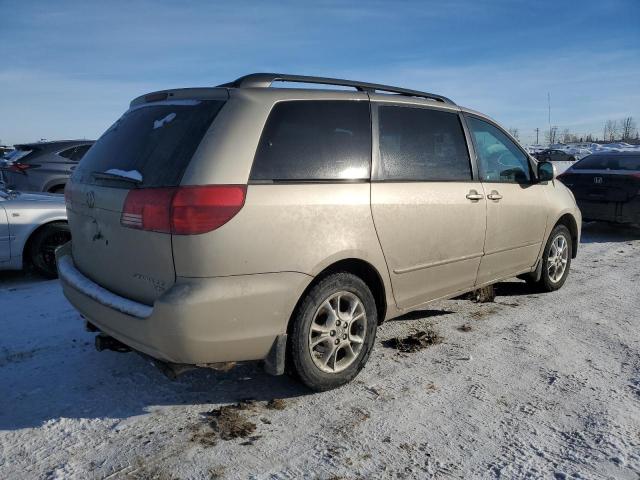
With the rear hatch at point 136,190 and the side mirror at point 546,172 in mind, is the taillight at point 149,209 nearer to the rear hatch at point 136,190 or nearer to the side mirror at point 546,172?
the rear hatch at point 136,190

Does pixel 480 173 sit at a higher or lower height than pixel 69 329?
higher

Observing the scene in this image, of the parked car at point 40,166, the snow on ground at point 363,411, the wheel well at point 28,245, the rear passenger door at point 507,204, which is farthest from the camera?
the parked car at point 40,166

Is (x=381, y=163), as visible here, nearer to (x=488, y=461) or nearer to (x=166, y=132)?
(x=166, y=132)

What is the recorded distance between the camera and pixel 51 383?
3213 millimetres

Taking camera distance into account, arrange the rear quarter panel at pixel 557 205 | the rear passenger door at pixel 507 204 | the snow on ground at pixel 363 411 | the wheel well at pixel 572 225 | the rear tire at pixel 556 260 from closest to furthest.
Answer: the snow on ground at pixel 363 411 < the rear passenger door at pixel 507 204 < the rear quarter panel at pixel 557 205 < the rear tire at pixel 556 260 < the wheel well at pixel 572 225

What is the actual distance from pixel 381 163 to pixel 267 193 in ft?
3.07

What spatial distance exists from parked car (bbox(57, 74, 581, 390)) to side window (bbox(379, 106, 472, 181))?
12 millimetres

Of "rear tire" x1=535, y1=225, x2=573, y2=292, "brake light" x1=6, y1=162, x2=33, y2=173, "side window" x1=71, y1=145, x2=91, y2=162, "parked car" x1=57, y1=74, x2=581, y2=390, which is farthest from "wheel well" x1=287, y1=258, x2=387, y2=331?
"brake light" x1=6, y1=162, x2=33, y2=173

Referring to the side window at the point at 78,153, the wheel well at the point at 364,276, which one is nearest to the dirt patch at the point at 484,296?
the wheel well at the point at 364,276

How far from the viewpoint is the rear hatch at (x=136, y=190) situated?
262 centimetres

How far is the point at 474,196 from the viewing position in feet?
13.0

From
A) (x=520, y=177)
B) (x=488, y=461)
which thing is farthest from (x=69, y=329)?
(x=520, y=177)

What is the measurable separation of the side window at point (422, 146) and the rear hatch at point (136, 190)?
1.16m

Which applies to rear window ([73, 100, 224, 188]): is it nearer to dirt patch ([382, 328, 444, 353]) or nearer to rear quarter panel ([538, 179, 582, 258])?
dirt patch ([382, 328, 444, 353])
